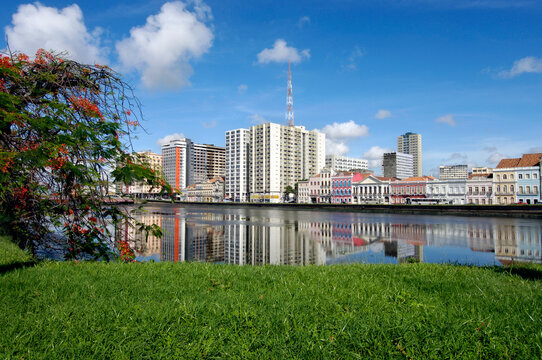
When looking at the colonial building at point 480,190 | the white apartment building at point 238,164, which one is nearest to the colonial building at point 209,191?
the white apartment building at point 238,164

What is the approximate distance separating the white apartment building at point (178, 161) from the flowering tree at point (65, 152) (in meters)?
186

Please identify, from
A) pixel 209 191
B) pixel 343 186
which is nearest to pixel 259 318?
pixel 343 186

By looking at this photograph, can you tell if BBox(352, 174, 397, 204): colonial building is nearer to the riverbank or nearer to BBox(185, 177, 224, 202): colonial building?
the riverbank

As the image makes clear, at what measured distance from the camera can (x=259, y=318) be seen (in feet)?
12.4

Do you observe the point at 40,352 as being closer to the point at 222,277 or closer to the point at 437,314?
the point at 222,277

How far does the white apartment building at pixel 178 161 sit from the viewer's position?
190375 millimetres

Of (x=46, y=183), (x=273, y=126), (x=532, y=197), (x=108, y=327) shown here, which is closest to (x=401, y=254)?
(x=46, y=183)

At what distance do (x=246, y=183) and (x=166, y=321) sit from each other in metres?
149

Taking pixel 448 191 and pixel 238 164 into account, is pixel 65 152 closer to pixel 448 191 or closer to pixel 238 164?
pixel 448 191

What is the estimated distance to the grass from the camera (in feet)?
10.7

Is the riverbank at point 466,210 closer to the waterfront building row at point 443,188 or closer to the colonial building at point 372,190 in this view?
the waterfront building row at point 443,188

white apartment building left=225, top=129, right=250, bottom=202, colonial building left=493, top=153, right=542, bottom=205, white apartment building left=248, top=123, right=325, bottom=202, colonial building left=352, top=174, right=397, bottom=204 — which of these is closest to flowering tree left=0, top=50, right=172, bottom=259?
colonial building left=493, top=153, right=542, bottom=205

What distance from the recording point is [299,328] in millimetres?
3594

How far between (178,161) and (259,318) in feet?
A: 634
